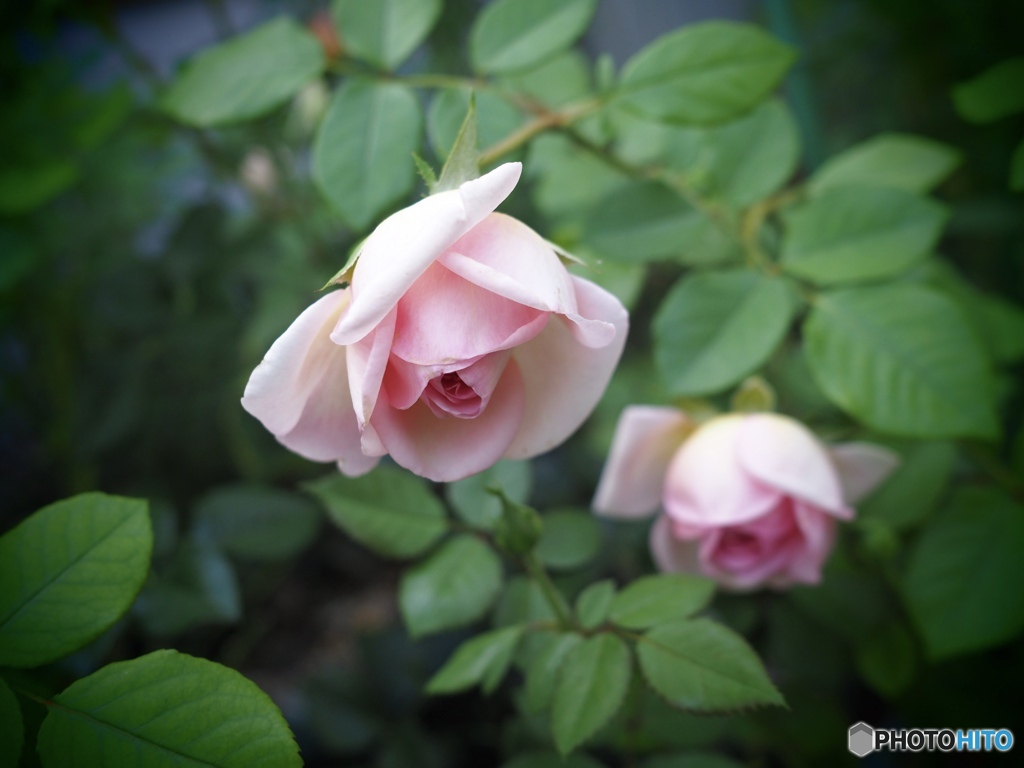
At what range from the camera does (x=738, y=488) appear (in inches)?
18.2

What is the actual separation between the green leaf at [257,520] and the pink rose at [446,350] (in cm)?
41

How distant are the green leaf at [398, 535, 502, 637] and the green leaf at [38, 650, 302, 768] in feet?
0.57

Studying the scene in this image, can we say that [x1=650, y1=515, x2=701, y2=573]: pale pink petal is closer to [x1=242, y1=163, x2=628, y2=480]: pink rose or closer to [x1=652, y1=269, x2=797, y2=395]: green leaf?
[x1=652, y1=269, x2=797, y2=395]: green leaf

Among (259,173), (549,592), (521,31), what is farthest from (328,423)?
(259,173)

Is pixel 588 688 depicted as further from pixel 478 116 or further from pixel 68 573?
pixel 478 116

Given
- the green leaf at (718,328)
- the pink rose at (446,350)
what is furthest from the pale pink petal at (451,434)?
the green leaf at (718,328)

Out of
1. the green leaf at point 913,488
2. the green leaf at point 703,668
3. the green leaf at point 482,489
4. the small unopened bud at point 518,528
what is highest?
the small unopened bud at point 518,528

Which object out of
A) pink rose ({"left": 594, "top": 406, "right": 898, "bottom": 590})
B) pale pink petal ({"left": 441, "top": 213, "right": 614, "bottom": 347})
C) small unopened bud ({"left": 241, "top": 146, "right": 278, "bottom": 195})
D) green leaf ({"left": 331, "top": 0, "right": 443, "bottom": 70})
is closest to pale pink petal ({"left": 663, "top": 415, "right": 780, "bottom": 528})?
pink rose ({"left": 594, "top": 406, "right": 898, "bottom": 590})

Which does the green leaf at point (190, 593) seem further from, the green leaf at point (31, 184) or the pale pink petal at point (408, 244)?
the pale pink petal at point (408, 244)

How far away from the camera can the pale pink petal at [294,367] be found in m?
0.28

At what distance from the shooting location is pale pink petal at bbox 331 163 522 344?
259mm

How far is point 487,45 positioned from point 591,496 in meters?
0.49

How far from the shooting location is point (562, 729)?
0.34 meters

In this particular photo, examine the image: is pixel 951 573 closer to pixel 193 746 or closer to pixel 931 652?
pixel 931 652
